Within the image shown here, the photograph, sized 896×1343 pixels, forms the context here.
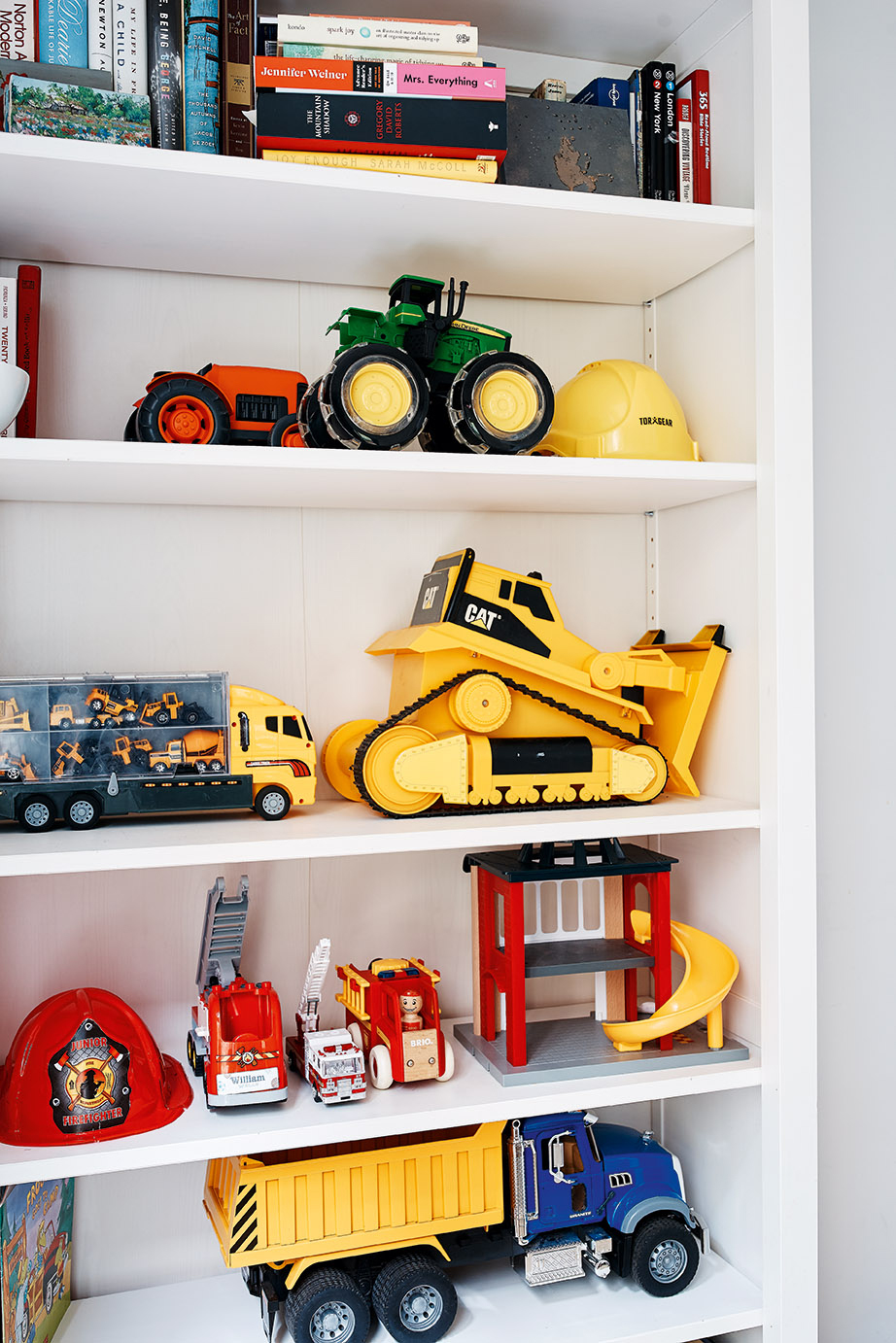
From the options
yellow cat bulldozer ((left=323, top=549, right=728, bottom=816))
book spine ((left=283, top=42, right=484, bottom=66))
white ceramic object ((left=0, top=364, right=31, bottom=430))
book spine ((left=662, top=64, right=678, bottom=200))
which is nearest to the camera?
white ceramic object ((left=0, top=364, right=31, bottom=430))

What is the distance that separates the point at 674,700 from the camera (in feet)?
4.61

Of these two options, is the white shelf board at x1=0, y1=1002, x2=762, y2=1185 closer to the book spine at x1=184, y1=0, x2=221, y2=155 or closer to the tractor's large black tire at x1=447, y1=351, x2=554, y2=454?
the tractor's large black tire at x1=447, y1=351, x2=554, y2=454

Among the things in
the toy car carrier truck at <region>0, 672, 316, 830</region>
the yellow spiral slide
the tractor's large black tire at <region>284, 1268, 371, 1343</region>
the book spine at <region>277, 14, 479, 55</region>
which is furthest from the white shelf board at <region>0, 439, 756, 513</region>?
the tractor's large black tire at <region>284, 1268, 371, 1343</region>

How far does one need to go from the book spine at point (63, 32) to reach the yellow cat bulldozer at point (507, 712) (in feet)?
2.23

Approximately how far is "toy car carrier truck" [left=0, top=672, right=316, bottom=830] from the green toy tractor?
33cm

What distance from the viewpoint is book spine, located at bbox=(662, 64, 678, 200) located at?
4.47 feet

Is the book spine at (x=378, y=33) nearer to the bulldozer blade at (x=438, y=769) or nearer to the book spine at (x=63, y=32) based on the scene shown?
the book spine at (x=63, y=32)

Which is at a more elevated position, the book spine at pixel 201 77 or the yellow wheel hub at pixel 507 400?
the book spine at pixel 201 77

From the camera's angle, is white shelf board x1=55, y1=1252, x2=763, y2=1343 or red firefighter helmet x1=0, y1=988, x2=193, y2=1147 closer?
red firefighter helmet x1=0, y1=988, x2=193, y2=1147

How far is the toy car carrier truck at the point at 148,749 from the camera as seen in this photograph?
3.80ft

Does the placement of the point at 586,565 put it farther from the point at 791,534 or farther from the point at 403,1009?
the point at 403,1009

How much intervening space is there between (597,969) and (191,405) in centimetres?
82

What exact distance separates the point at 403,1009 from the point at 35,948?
471mm

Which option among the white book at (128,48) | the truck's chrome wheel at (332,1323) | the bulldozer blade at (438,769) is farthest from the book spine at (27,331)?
the truck's chrome wheel at (332,1323)
